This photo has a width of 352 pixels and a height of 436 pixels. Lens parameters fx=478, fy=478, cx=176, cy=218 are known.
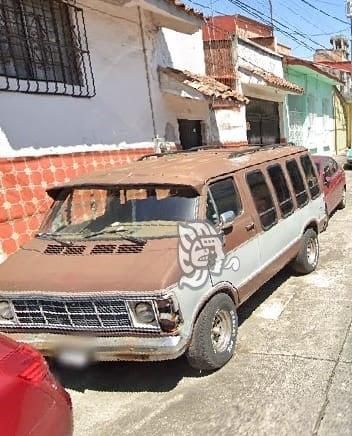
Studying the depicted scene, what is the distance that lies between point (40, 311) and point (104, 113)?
4819 mm

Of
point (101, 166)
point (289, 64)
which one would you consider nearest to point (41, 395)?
point (101, 166)

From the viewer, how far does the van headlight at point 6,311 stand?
3.80 meters

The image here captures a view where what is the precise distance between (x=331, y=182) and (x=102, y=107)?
4810 mm

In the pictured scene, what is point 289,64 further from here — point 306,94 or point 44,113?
point 44,113

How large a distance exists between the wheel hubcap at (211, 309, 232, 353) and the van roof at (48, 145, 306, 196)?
3.61 ft

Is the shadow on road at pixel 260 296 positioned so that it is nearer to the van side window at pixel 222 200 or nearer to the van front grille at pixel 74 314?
the van side window at pixel 222 200

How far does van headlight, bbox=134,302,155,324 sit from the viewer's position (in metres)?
3.40

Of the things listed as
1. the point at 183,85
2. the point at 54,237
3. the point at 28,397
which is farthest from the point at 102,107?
the point at 28,397

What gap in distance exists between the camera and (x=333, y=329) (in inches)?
177

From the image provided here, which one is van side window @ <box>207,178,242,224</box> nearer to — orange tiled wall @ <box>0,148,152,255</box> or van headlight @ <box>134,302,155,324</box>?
van headlight @ <box>134,302,155,324</box>

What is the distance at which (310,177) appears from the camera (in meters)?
6.46

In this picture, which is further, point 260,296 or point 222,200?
point 260,296

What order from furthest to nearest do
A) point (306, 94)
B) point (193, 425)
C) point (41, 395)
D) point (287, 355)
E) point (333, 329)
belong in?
point (306, 94) → point (333, 329) → point (287, 355) → point (193, 425) → point (41, 395)

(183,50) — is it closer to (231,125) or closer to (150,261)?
(231,125)
